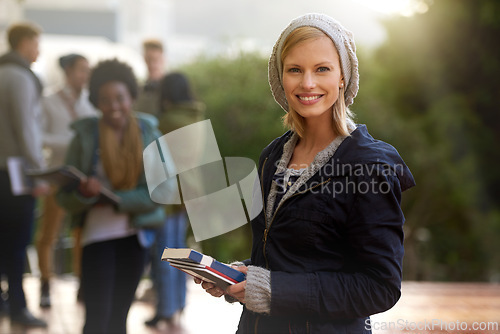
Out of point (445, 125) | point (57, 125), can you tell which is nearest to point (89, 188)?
point (57, 125)

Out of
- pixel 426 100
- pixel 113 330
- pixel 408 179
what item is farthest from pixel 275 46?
pixel 426 100

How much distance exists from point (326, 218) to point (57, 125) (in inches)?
149

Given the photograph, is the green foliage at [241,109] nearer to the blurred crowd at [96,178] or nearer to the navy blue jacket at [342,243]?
the blurred crowd at [96,178]

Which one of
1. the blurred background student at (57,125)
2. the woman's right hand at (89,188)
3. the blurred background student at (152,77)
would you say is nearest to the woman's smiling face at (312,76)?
the woman's right hand at (89,188)

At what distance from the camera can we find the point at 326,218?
1301 millimetres

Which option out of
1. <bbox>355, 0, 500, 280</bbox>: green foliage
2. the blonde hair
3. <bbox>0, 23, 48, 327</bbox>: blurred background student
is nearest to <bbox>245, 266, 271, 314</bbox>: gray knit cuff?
the blonde hair

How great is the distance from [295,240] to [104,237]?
1.52 metres

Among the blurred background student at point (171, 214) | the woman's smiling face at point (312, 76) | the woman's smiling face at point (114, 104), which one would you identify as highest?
the woman's smiling face at point (312, 76)

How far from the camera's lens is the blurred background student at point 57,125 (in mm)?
4699

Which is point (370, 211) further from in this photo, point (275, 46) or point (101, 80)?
point (101, 80)

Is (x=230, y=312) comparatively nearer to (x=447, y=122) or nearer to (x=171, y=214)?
(x=171, y=214)

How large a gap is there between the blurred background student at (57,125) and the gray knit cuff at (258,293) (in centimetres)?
354

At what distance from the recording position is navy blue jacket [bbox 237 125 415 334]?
1.28 metres

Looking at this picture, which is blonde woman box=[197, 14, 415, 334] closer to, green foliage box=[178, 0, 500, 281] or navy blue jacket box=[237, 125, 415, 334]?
navy blue jacket box=[237, 125, 415, 334]
